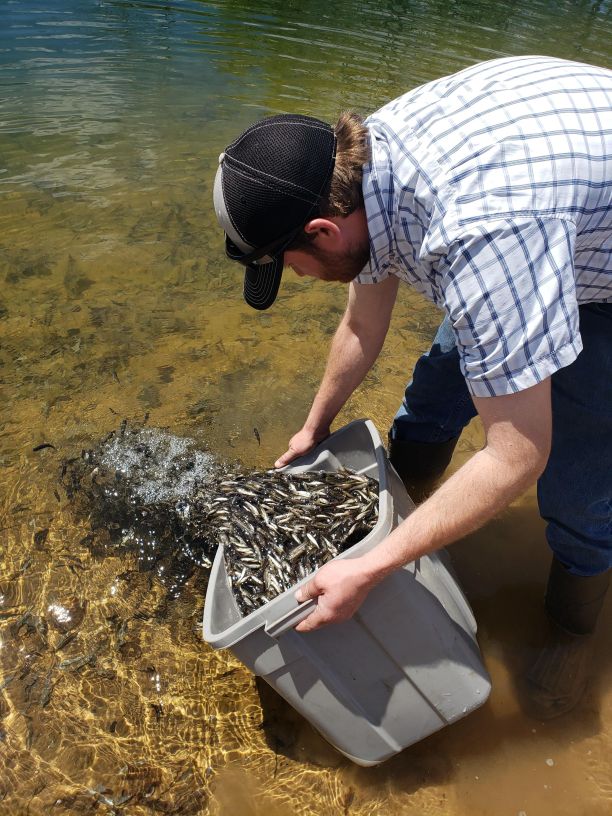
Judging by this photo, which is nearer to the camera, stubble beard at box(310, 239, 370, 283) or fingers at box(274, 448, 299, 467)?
stubble beard at box(310, 239, 370, 283)

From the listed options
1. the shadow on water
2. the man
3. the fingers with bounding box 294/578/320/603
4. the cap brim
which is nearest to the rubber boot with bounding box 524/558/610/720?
the shadow on water

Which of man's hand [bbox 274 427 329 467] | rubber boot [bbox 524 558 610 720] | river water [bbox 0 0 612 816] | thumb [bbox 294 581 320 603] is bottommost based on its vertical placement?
river water [bbox 0 0 612 816]

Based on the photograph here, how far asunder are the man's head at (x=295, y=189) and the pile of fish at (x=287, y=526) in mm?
1198

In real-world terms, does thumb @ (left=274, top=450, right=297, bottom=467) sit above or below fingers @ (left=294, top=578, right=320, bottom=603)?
below

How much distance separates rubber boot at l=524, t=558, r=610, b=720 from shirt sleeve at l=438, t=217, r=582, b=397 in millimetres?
1711

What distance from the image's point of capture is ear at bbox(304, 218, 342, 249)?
229 centimetres

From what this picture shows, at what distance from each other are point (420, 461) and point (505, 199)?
93.3 inches

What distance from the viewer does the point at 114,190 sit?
7789 millimetres

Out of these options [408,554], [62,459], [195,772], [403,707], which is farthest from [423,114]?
[62,459]

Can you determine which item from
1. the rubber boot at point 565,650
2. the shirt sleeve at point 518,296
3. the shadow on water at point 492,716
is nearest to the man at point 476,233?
the shirt sleeve at point 518,296

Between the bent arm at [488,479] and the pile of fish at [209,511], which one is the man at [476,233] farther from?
the pile of fish at [209,511]

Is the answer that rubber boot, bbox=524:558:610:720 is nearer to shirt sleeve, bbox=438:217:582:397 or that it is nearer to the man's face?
shirt sleeve, bbox=438:217:582:397

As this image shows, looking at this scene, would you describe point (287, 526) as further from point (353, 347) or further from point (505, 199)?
point (505, 199)

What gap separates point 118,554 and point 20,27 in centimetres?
1158
